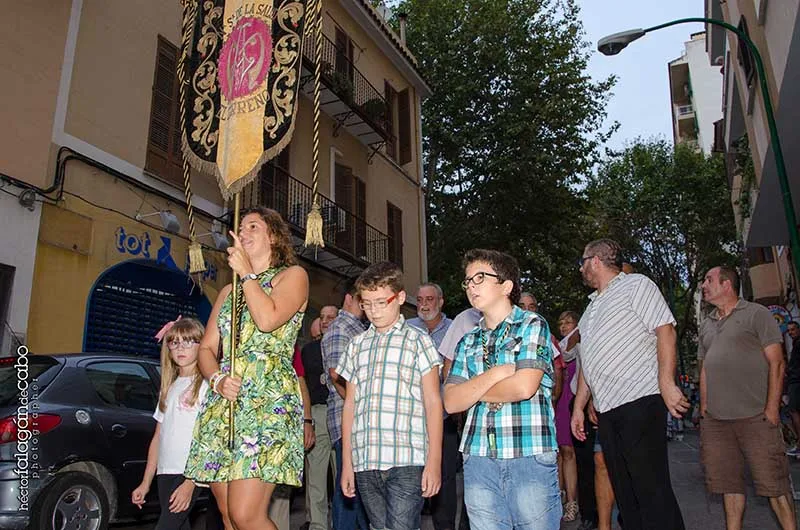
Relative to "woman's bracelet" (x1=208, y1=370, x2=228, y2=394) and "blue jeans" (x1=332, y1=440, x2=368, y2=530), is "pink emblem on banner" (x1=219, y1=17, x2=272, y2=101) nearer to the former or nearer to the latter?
"woman's bracelet" (x1=208, y1=370, x2=228, y2=394)

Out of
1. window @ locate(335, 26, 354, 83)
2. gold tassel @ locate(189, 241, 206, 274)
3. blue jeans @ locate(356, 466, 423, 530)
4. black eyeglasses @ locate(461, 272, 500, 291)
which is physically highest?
window @ locate(335, 26, 354, 83)

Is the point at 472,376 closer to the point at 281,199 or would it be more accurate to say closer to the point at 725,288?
the point at 725,288

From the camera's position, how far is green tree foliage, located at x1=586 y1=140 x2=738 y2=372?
2689 centimetres

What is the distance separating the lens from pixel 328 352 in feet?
19.0

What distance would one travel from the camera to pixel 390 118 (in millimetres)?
19984

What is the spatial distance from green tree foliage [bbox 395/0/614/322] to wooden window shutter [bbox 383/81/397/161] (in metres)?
2.85

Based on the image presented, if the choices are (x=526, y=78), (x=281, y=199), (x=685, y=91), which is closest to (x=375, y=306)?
(x=281, y=199)

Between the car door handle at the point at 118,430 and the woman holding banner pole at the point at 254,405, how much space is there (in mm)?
2798

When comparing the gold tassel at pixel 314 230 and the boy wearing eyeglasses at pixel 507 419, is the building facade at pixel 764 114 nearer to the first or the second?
the gold tassel at pixel 314 230

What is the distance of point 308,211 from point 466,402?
12959 millimetres

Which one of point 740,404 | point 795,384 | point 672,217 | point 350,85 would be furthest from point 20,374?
point 672,217

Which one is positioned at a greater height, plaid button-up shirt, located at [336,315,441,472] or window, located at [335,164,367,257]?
window, located at [335,164,367,257]

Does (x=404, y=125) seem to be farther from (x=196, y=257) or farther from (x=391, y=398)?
(x=391, y=398)

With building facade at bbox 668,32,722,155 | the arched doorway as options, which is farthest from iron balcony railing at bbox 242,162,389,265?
building facade at bbox 668,32,722,155
